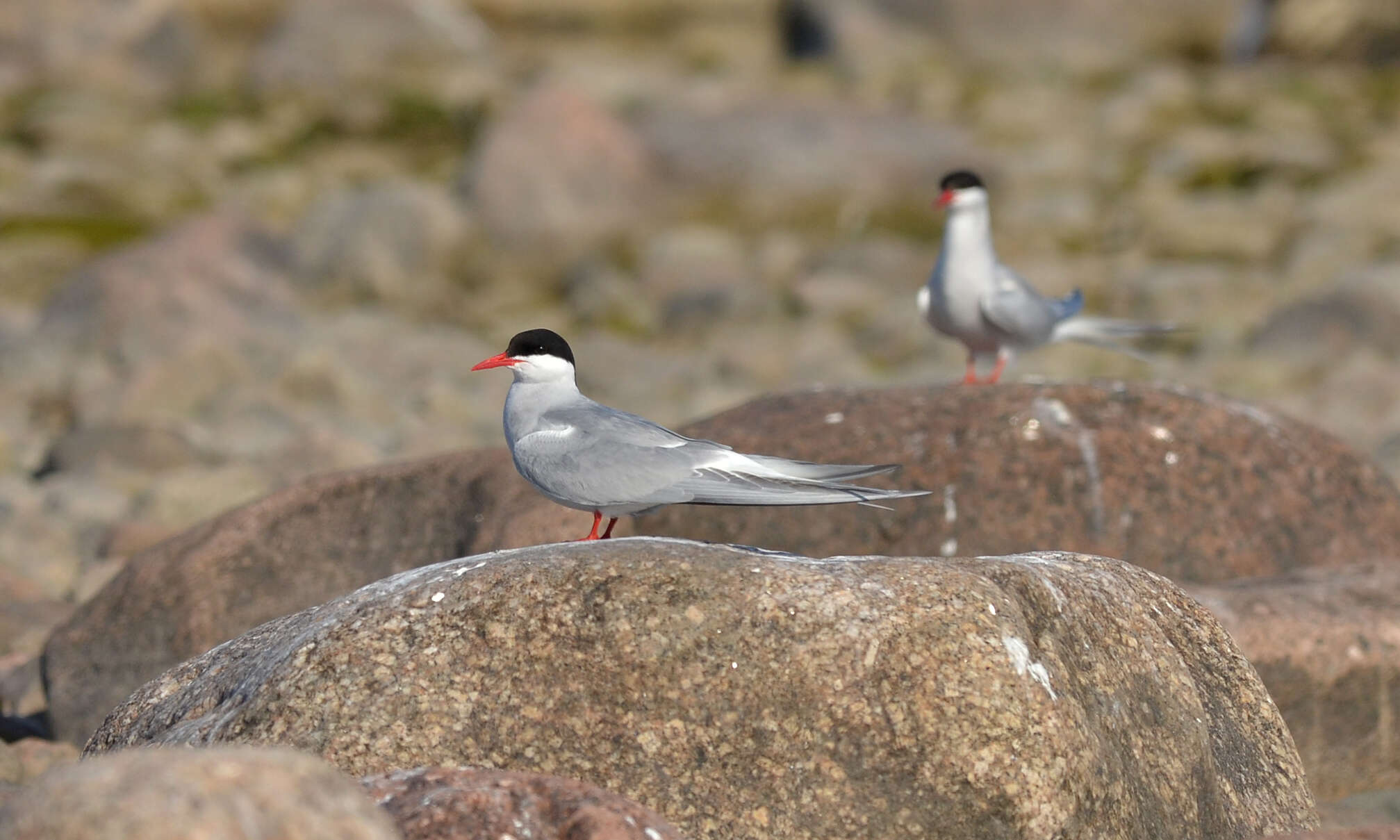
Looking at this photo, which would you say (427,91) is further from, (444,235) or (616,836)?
(616,836)

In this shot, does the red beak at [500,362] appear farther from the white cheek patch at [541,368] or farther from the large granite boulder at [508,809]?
the large granite boulder at [508,809]

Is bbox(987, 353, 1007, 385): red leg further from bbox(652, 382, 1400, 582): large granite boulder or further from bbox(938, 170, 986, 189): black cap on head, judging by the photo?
bbox(938, 170, 986, 189): black cap on head

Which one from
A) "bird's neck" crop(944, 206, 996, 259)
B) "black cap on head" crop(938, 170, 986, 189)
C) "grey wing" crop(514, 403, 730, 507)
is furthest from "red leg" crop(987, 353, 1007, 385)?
"grey wing" crop(514, 403, 730, 507)

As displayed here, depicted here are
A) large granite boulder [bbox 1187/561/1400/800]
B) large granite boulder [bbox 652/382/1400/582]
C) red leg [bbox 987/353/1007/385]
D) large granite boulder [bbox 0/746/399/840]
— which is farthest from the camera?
red leg [bbox 987/353/1007/385]

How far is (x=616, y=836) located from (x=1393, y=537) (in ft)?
18.8

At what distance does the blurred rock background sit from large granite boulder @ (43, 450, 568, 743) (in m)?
0.95

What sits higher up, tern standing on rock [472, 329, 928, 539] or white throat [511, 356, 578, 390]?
white throat [511, 356, 578, 390]

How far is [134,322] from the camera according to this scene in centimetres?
1805

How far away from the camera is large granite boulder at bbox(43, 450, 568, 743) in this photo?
25.8ft

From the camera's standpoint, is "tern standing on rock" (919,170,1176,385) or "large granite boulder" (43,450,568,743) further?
"tern standing on rock" (919,170,1176,385)

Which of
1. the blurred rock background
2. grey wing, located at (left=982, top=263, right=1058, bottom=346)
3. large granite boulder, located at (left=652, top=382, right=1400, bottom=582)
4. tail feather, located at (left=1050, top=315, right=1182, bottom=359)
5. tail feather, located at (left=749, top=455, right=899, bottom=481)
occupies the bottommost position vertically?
the blurred rock background

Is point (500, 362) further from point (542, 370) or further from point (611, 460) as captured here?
point (611, 460)

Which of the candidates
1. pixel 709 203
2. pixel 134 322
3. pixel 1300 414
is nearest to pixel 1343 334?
pixel 1300 414

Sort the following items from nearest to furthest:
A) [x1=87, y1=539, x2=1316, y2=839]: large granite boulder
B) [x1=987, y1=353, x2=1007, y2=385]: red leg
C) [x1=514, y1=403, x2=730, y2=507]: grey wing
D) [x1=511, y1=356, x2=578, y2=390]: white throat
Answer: [x1=87, y1=539, x2=1316, y2=839]: large granite boulder, [x1=514, y1=403, x2=730, y2=507]: grey wing, [x1=511, y1=356, x2=578, y2=390]: white throat, [x1=987, y1=353, x2=1007, y2=385]: red leg
